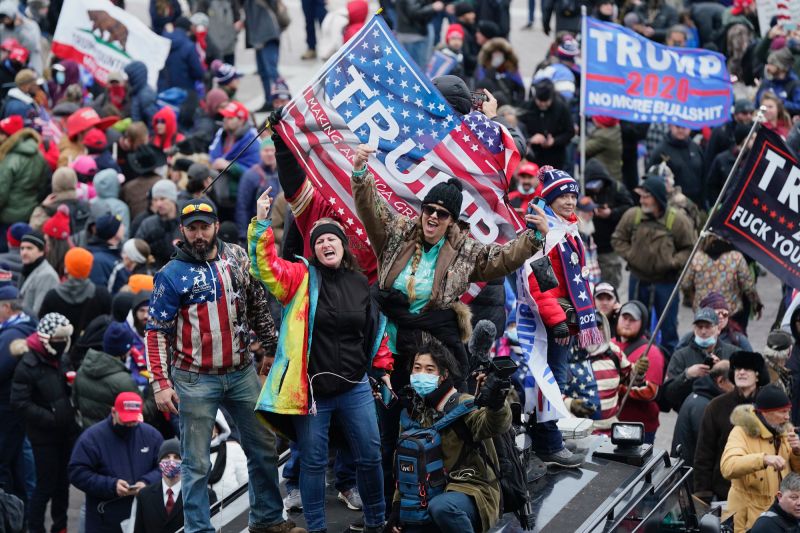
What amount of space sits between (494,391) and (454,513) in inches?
26.5

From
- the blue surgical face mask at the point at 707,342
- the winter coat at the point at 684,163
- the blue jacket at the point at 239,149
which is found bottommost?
the winter coat at the point at 684,163

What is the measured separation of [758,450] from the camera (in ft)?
34.4

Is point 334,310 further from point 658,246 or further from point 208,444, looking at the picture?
point 658,246

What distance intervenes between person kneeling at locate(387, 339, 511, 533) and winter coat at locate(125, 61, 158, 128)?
11520 mm

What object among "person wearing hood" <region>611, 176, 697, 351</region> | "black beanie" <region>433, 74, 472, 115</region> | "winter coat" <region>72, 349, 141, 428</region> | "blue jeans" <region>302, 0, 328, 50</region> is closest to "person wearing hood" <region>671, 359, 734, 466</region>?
"black beanie" <region>433, 74, 472, 115</region>

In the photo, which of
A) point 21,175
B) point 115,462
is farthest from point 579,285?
point 21,175

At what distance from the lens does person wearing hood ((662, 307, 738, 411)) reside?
474 inches

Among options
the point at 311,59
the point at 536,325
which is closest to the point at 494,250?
the point at 536,325

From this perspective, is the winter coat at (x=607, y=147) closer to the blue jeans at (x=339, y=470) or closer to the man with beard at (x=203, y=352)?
the blue jeans at (x=339, y=470)

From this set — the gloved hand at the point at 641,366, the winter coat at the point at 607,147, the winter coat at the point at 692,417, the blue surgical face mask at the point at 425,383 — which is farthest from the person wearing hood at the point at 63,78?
the blue surgical face mask at the point at 425,383

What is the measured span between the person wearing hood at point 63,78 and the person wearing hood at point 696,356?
10570 millimetres

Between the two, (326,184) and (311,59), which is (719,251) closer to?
(326,184)

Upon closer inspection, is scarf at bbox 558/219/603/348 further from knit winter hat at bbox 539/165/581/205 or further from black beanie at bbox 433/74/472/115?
black beanie at bbox 433/74/472/115

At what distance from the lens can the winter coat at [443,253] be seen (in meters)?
8.59
